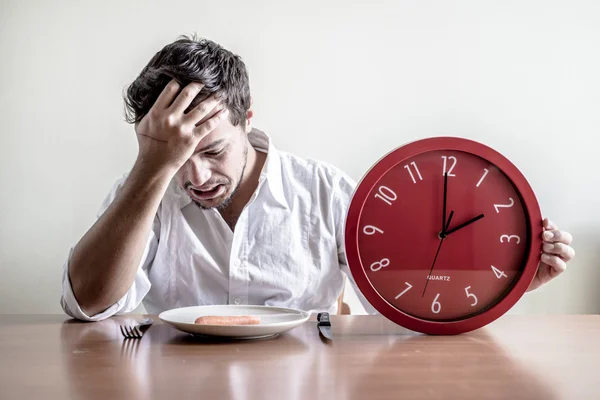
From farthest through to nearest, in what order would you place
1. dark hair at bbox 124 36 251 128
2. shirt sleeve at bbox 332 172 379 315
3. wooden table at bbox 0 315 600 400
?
1. shirt sleeve at bbox 332 172 379 315
2. dark hair at bbox 124 36 251 128
3. wooden table at bbox 0 315 600 400

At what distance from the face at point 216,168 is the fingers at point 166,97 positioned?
0.19 meters

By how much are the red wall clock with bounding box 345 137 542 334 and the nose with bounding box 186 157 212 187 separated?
22.3 inches

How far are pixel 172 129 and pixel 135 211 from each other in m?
0.21

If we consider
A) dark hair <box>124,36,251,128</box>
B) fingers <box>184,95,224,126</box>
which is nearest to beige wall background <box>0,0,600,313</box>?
dark hair <box>124,36,251,128</box>

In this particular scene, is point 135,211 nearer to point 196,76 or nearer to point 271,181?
point 196,76

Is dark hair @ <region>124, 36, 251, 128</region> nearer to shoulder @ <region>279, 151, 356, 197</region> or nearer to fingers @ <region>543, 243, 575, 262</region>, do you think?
shoulder @ <region>279, 151, 356, 197</region>

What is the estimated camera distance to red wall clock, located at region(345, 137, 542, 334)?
1.16 m

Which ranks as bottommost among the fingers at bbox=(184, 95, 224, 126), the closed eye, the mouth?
the mouth

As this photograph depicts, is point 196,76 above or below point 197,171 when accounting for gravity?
above

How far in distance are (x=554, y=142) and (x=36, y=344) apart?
6.79 ft

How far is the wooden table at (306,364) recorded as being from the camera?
0.78 meters

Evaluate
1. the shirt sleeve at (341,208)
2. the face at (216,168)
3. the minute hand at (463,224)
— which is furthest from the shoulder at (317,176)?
the minute hand at (463,224)

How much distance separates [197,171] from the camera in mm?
1591

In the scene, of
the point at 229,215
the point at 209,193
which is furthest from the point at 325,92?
the point at 209,193
